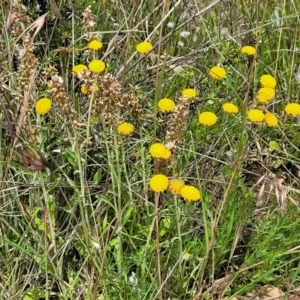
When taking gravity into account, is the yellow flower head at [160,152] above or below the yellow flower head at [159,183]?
above

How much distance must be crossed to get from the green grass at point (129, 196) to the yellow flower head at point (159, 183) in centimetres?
4

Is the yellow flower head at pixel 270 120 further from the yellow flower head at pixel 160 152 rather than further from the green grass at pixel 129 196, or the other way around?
the yellow flower head at pixel 160 152

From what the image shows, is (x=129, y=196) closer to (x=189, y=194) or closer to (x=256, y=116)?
(x=189, y=194)

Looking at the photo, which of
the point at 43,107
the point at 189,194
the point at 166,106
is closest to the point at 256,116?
the point at 166,106

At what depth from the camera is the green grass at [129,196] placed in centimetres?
140

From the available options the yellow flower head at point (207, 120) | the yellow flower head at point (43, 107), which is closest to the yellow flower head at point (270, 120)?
the yellow flower head at point (207, 120)

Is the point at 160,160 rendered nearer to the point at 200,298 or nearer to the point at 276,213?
the point at 200,298

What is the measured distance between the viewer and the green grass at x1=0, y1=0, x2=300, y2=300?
1400 mm

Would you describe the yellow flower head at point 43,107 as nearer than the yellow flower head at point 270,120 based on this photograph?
Yes

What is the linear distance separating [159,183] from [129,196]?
0.87 feet

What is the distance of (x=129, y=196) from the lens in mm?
1581

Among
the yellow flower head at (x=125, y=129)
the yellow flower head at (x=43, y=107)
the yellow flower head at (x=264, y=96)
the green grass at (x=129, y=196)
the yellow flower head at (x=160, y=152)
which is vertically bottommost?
the green grass at (x=129, y=196)

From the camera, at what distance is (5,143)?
5.58 ft

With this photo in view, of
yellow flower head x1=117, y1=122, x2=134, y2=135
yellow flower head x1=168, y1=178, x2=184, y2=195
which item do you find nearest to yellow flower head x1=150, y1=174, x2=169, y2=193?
yellow flower head x1=168, y1=178, x2=184, y2=195
